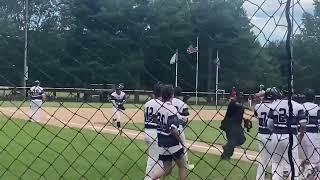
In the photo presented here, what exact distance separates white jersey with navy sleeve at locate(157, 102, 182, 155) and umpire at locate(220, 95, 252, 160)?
9.67ft

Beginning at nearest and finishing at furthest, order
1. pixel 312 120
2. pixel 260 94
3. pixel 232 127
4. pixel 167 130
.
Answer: pixel 167 130
pixel 260 94
pixel 312 120
pixel 232 127

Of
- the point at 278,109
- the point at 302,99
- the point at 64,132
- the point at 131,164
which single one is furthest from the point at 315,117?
the point at 64,132

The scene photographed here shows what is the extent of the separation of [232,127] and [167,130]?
12.8ft

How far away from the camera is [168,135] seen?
25.4 ft

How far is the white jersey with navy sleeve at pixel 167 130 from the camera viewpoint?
755cm

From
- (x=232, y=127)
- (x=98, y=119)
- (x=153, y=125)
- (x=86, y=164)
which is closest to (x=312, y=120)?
(x=232, y=127)

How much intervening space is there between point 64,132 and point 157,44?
9912 mm

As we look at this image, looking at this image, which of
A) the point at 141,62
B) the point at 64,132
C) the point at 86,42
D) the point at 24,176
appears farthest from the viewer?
the point at 64,132

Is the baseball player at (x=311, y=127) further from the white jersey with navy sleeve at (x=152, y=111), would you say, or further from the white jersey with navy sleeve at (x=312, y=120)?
the white jersey with navy sleeve at (x=152, y=111)

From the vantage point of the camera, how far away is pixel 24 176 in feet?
29.4

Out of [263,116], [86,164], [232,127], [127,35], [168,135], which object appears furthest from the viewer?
[232,127]

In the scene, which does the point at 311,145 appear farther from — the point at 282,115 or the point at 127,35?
the point at 127,35

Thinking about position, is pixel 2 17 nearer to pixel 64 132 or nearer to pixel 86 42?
pixel 86 42

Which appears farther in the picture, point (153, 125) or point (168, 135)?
point (153, 125)
